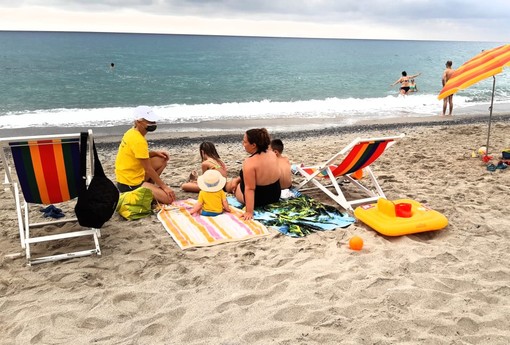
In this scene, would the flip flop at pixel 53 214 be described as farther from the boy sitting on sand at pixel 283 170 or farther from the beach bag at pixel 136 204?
the boy sitting on sand at pixel 283 170

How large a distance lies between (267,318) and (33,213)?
3234 millimetres

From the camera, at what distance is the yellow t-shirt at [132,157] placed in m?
A: 4.67

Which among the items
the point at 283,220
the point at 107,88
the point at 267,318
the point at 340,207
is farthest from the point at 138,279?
the point at 107,88

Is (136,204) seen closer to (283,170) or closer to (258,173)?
(258,173)

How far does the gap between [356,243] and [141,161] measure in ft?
7.78

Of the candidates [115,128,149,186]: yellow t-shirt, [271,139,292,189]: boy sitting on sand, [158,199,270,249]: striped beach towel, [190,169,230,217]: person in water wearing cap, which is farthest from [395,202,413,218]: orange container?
[115,128,149,186]: yellow t-shirt

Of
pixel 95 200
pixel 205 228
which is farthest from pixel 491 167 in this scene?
pixel 95 200

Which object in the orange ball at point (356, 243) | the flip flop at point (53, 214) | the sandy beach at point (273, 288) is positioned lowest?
the sandy beach at point (273, 288)

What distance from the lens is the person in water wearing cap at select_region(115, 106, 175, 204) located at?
15.3 feet

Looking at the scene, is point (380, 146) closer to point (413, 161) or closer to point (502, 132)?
point (413, 161)

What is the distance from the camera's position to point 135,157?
4.80 metres

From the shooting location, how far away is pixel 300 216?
4.69m

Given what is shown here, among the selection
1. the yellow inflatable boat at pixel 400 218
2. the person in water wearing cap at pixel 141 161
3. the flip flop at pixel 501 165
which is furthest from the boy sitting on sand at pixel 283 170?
the flip flop at pixel 501 165

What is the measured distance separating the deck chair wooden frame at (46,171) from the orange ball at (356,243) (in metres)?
2.15
